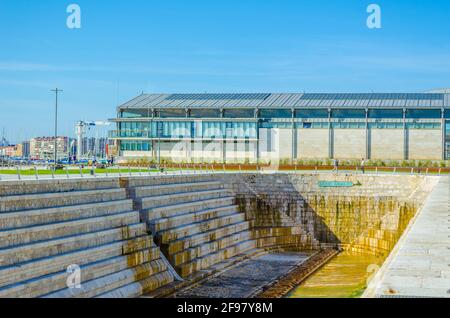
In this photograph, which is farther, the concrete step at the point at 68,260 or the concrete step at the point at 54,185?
the concrete step at the point at 54,185

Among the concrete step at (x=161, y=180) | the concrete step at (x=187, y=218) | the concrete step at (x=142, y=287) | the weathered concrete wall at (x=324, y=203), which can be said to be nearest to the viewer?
the concrete step at (x=142, y=287)

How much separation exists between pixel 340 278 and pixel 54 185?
1820 centimetres

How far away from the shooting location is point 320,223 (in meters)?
56.9

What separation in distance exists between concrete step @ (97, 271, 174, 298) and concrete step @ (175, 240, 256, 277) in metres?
1.66

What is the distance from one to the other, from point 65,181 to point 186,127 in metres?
56.3

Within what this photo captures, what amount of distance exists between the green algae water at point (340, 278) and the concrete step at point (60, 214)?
1008 centimetres

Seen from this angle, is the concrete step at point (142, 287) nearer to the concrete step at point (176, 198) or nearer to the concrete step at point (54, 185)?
the concrete step at point (176, 198)

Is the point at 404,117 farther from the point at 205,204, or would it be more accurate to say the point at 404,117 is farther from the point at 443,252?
the point at 443,252

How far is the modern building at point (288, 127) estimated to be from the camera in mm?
83438

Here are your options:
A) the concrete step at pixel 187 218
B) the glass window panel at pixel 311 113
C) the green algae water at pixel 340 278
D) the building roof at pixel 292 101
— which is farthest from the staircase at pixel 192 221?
the building roof at pixel 292 101

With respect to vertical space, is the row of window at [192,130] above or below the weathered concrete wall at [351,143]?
above

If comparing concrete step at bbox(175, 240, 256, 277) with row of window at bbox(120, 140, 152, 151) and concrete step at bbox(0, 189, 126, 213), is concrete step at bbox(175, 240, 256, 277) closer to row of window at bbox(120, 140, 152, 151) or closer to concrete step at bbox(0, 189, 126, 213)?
concrete step at bbox(0, 189, 126, 213)

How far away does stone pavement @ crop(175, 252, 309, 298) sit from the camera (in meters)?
35.0

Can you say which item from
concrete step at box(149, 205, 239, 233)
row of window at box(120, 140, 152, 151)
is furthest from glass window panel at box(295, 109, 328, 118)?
concrete step at box(149, 205, 239, 233)
